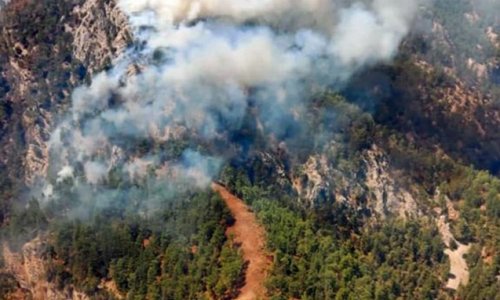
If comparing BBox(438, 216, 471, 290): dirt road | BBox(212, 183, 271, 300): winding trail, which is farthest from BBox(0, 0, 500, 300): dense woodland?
BBox(438, 216, 471, 290): dirt road

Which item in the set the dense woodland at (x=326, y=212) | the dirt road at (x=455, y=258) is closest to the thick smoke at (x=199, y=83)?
the dense woodland at (x=326, y=212)

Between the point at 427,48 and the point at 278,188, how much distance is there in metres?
27.1

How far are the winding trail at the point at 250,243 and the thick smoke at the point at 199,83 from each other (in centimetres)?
475

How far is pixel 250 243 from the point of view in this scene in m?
76.7

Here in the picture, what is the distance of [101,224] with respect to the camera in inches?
3246

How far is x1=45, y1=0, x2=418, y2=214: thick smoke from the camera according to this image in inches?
3563

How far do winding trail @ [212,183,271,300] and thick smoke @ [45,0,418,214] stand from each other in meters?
4.75

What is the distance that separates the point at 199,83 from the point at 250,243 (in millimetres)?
21224

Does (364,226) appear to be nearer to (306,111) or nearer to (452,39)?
(306,111)

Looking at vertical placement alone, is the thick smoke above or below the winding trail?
above

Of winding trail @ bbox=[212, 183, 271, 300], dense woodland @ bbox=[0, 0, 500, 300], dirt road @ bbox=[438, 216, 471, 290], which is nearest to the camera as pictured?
winding trail @ bbox=[212, 183, 271, 300]

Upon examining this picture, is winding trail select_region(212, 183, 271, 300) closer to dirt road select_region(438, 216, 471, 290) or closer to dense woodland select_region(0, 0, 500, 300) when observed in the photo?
dense woodland select_region(0, 0, 500, 300)

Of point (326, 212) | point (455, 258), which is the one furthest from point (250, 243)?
point (455, 258)

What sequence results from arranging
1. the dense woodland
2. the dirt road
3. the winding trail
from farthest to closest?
the dirt road < the dense woodland < the winding trail
